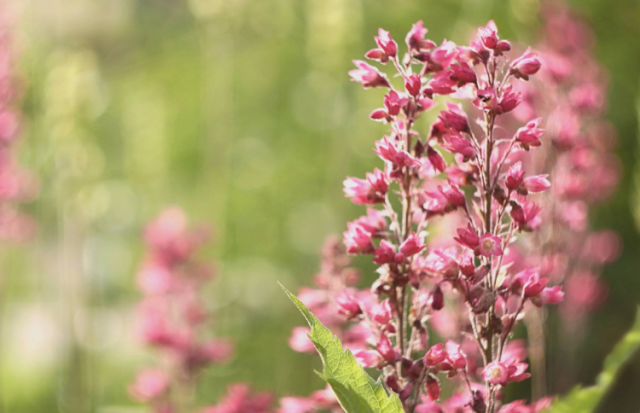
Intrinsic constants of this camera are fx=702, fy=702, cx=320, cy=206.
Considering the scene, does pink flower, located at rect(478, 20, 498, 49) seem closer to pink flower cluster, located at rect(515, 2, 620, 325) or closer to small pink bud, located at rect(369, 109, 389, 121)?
small pink bud, located at rect(369, 109, 389, 121)

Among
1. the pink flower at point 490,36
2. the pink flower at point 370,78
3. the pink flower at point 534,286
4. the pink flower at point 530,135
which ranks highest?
the pink flower at point 490,36

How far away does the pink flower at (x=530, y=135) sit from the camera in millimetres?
581

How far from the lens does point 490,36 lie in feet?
1.90

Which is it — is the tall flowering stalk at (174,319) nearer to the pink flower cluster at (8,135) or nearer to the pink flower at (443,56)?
the pink flower cluster at (8,135)

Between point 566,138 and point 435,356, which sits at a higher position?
point 566,138

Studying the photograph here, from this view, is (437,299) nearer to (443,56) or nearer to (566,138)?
(443,56)

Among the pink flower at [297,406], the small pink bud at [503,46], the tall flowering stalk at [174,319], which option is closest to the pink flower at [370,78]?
the small pink bud at [503,46]

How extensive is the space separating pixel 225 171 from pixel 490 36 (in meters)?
1.52

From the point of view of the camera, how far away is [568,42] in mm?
1169

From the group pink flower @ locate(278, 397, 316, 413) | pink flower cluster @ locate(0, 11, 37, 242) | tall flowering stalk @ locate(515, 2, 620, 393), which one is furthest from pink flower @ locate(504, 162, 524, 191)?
pink flower cluster @ locate(0, 11, 37, 242)

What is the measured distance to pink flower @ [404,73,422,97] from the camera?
584mm

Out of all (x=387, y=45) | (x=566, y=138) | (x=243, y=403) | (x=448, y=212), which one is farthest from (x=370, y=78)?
(x=566, y=138)

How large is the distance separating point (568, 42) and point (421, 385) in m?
0.77

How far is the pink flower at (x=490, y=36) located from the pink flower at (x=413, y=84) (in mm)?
61
